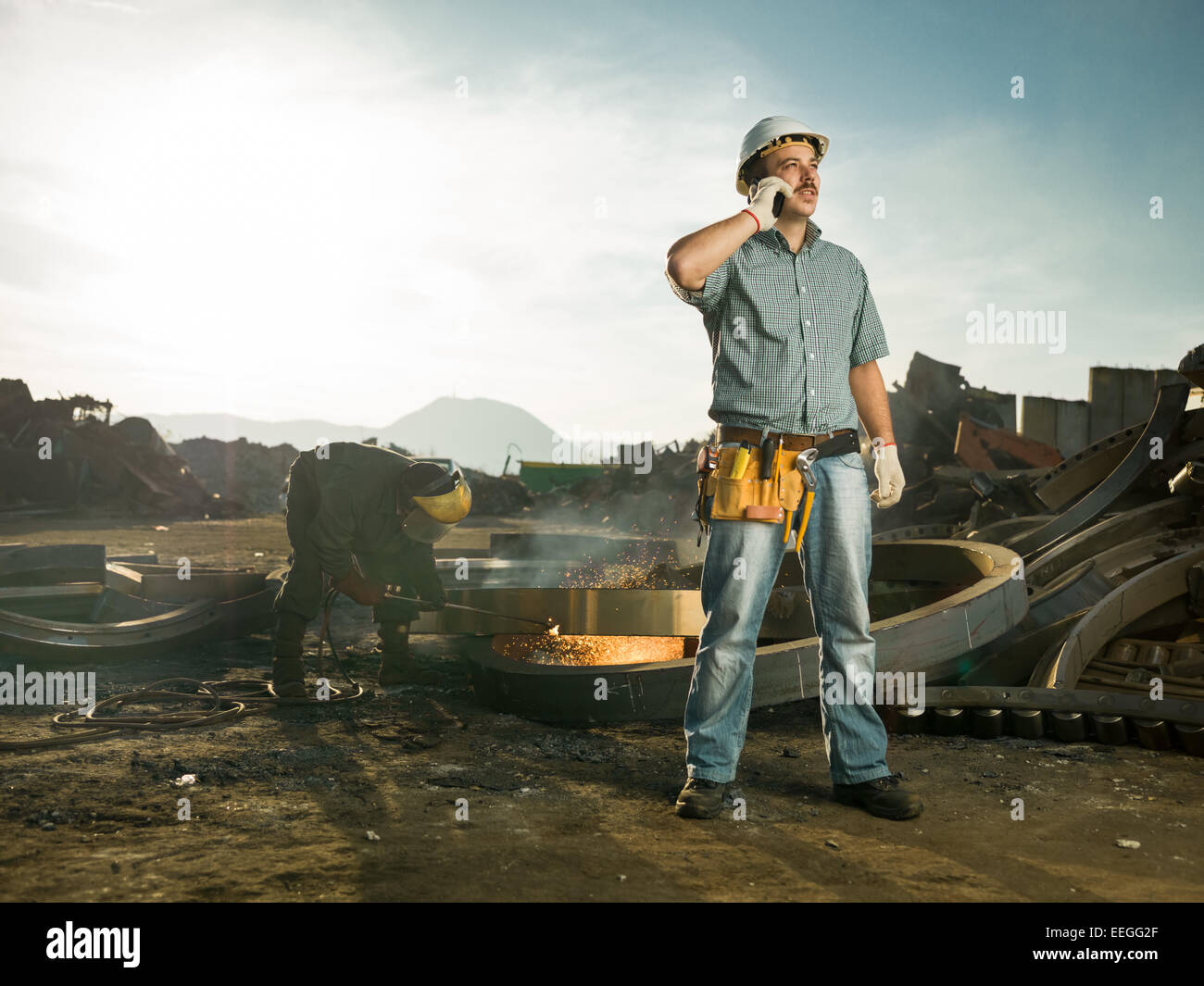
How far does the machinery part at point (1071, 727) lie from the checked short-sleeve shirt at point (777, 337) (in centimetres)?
176

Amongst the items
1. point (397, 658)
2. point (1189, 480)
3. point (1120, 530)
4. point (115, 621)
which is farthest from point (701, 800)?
point (115, 621)

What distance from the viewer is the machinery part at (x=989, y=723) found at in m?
4.07

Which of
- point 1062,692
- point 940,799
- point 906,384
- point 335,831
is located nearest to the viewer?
point 335,831

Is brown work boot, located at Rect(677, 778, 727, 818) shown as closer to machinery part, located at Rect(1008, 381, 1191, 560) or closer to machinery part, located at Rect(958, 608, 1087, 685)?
machinery part, located at Rect(958, 608, 1087, 685)

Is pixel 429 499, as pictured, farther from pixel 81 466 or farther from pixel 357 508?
pixel 81 466

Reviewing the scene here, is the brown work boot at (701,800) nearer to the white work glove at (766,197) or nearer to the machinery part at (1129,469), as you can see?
the white work glove at (766,197)

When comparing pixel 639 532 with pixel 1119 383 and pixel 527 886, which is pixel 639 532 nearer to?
pixel 1119 383

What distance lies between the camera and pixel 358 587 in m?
5.67

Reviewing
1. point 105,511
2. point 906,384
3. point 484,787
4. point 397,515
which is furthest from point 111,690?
point 105,511

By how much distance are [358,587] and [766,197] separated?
366 centimetres

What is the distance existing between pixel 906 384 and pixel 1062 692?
11.4 m

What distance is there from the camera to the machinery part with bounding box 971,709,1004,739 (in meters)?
4.07

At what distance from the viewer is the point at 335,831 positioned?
287 cm

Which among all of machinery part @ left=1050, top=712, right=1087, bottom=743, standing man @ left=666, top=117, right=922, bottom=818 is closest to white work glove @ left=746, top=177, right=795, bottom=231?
standing man @ left=666, top=117, right=922, bottom=818
